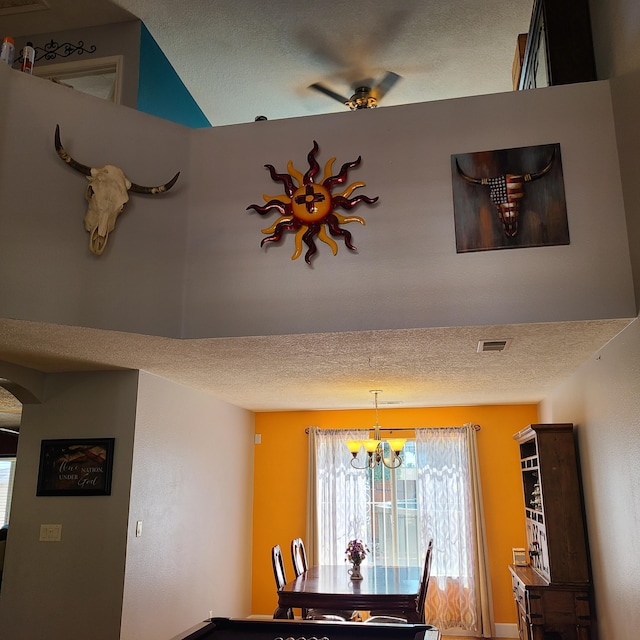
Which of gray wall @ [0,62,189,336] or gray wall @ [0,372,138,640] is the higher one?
gray wall @ [0,62,189,336]

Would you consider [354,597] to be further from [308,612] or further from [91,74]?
[91,74]

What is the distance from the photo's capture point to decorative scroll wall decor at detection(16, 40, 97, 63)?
4.86 metres

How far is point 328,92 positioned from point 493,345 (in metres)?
3.00

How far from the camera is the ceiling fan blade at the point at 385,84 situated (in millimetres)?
5387

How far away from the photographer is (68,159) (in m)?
3.49

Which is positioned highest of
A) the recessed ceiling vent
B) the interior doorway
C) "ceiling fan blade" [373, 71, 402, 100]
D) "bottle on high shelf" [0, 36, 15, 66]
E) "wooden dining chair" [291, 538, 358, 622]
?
"ceiling fan blade" [373, 71, 402, 100]

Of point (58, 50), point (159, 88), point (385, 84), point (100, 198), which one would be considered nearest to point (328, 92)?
point (385, 84)

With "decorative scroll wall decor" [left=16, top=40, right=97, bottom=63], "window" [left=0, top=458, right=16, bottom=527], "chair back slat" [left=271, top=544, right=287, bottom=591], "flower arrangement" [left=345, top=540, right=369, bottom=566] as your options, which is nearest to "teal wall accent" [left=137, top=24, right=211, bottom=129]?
"decorative scroll wall decor" [left=16, top=40, right=97, bottom=63]

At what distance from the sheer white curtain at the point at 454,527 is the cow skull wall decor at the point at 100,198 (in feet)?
15.4

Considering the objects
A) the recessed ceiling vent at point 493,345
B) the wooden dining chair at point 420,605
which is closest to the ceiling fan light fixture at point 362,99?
the recessed ceiling vent at point 493,345

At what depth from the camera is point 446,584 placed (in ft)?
22.1

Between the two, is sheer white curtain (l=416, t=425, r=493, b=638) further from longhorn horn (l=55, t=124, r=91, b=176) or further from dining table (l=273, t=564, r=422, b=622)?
longhorn horn (l=55, t=124, r=91, b=176)

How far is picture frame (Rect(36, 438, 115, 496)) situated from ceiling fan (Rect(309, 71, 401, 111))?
347 centimetres

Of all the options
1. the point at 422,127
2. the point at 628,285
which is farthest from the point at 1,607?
the point at 628,285
